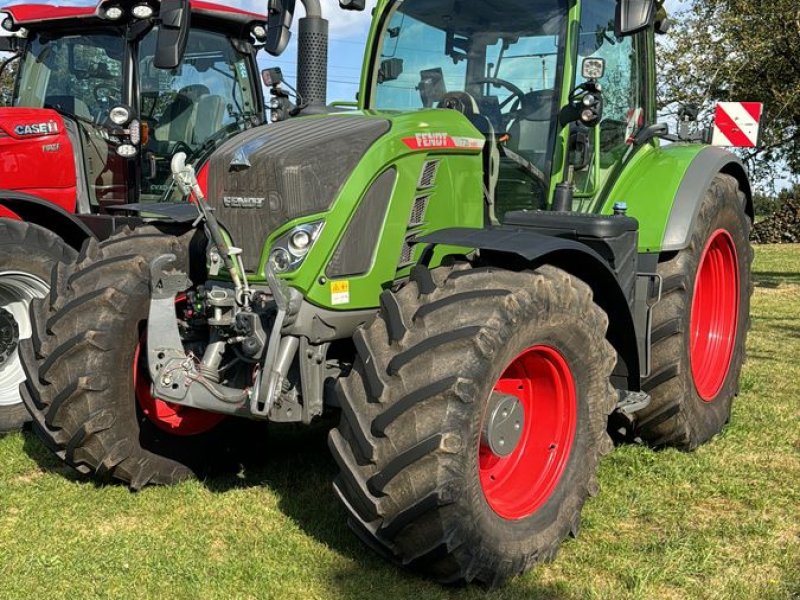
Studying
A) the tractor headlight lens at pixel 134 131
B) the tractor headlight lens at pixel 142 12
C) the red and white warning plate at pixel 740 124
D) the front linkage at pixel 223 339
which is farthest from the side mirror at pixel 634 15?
the red and white warning plate at pixel 740 124

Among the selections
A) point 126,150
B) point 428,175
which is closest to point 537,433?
point 428,175

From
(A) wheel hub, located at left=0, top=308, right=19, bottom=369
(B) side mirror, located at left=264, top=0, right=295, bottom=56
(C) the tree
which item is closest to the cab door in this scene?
(B) side mirror, located at left=264, top=0, right=295, bottom=56

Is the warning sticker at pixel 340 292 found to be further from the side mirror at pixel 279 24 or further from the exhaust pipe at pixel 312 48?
the side mirror at pixel 279 24

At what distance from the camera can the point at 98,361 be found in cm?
377

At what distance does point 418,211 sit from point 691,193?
1613mm

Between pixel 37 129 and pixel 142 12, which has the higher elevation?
pixel 142 12

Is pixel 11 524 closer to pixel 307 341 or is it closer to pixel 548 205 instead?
pixel 307 341

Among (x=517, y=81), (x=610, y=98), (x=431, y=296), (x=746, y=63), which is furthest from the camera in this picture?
(x=746, y=63)

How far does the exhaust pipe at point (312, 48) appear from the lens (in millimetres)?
4070

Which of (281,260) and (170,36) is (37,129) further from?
(281,260)

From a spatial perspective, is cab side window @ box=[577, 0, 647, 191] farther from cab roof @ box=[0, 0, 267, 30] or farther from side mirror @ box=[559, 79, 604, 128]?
cab roof @ box=[0, 0, 267, 30]

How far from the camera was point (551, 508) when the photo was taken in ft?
11.3

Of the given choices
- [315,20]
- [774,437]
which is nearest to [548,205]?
[315,20]

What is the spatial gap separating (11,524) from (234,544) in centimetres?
101
